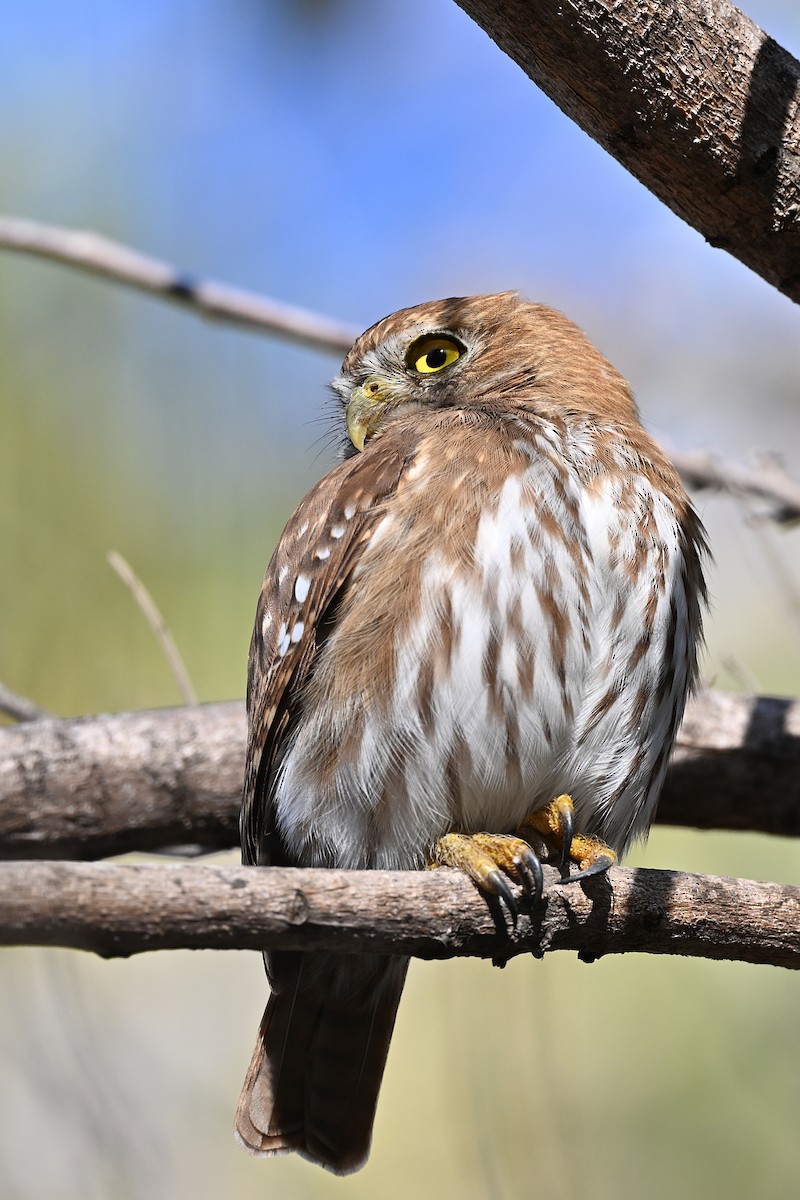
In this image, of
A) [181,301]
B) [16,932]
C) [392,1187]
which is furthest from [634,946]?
[392,1187]

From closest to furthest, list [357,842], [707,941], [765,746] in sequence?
[707,941]
[357,842]
[765,746]

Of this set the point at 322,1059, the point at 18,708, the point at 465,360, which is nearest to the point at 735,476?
the point at 465,360

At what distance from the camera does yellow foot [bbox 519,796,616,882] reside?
285cm

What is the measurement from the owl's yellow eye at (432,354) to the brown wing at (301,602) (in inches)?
17.6

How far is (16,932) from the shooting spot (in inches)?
58.9

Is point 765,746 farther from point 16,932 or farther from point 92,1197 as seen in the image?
point 16,932

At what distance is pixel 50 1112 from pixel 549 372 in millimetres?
2720

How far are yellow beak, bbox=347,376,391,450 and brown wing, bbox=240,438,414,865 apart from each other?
0.36 m

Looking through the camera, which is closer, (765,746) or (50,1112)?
(50,1112)

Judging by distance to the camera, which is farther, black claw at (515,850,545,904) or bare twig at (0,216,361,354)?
bare twig at (0,216,361,354)

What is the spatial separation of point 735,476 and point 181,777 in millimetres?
2335

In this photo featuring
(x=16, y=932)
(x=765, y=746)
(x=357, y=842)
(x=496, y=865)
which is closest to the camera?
(x=16, y=932)

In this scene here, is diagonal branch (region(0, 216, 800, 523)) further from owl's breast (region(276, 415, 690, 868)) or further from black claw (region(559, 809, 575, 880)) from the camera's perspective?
black claw (region(559, 809, 575, 880))

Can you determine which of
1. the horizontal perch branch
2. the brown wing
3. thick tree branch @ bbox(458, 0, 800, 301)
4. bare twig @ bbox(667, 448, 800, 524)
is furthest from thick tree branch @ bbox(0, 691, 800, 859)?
thick tree branch @ bbox(458, 0, 800, 301)
